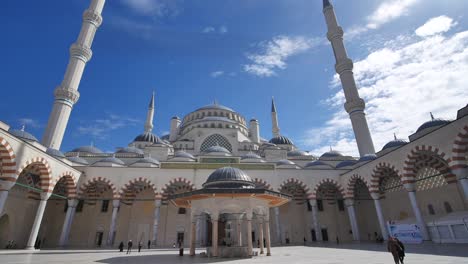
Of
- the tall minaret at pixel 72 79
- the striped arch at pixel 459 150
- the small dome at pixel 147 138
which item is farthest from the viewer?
the small dome at pixel 147 138

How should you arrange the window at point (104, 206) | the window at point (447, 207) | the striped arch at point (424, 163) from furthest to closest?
1. the window at point (104, 206)
2. the window at point (447, 207)
3. the striped arch at point (424, 163)

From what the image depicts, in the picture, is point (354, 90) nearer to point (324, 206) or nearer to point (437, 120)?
point (437, 120)

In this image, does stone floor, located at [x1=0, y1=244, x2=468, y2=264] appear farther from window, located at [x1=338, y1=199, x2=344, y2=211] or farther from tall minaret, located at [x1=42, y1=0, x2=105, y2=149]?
tall minaret, located at [x1=42, y1=0, x2=105, y2=149]

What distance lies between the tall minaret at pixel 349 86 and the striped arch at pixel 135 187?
718 inches

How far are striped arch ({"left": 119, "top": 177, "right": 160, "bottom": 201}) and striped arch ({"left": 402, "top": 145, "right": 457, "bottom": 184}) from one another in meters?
15.0

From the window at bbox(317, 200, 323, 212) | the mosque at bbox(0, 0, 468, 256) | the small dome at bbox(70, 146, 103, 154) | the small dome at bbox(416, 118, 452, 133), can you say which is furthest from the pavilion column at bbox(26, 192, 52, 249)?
the small dome at bbox(416, 118, 452, 133)

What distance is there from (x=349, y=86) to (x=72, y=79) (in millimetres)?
26704

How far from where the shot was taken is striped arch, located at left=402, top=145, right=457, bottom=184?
39.4 ft

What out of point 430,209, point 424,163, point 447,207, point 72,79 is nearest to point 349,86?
point 424,163

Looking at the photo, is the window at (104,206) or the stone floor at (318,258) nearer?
the stone floor at (318,258)

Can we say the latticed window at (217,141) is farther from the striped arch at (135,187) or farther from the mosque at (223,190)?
the striped arch at (135,187)

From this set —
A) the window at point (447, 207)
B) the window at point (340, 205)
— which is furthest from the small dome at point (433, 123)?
the window at point (340, 205)

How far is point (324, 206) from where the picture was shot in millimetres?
20391

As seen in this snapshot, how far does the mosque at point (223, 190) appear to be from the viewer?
34.1 ft
